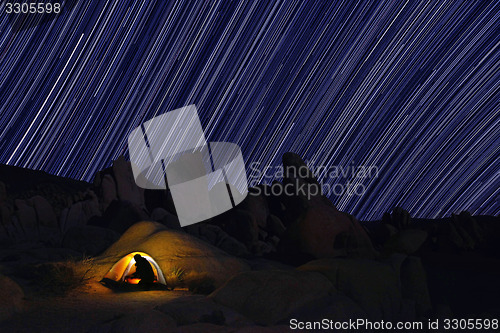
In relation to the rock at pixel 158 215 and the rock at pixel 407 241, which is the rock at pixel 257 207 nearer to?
the rock at pixel 158 215

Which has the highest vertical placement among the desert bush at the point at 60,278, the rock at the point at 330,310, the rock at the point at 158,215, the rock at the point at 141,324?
the rock at the point at 330,310

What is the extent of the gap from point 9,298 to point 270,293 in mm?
5829

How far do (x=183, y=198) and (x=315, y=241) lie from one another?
16.9 meters

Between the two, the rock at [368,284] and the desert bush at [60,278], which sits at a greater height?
the rock at [368,284]

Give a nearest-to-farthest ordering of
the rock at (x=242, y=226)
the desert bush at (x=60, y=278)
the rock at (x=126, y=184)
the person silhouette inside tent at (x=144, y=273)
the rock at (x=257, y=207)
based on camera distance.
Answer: the desert bush at (x=60, y=278) → the person silhouette inside tent at (x=144, y=273) → the rock at (x=242, y=226) → the rock at (x=257, y=207) → the rock at (x=126, y=184)

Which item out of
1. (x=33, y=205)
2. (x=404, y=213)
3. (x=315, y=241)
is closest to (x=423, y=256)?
(x=315, y=241)

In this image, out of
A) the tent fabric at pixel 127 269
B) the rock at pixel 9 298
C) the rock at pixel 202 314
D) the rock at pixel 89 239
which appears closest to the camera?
the rock at pixel 202 314

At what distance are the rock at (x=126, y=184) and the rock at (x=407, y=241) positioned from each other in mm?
20937

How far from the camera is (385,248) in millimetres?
21984

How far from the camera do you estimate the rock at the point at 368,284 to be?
38.9ft

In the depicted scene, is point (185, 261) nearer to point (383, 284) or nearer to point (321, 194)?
point (383, 284)

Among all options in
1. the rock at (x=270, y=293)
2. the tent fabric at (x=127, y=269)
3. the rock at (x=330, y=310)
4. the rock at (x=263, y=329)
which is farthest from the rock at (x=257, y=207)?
the rock at (x=263, y=329)

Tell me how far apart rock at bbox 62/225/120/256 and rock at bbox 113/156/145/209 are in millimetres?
15645

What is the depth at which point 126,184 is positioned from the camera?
37.3 m
